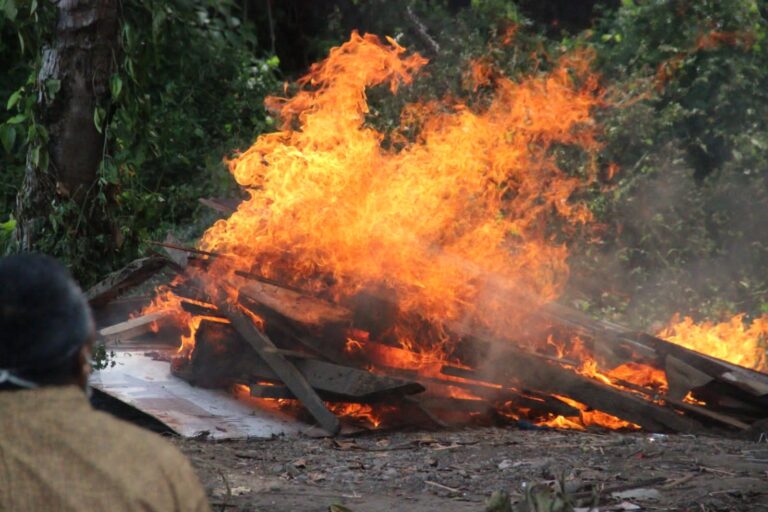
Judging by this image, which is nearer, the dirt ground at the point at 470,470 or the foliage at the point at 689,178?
the dirt ground at the point at 470,470

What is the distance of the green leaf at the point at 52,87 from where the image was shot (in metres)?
8.87

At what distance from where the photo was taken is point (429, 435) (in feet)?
26.5

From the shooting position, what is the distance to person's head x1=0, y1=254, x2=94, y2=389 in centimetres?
214

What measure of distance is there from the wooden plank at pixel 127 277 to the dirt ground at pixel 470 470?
1.73 meters

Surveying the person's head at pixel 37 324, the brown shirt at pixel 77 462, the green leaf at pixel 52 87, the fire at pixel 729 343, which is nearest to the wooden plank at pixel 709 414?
the fire at pixel 729 343

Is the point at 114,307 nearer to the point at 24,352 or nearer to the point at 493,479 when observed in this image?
the point at 493,479

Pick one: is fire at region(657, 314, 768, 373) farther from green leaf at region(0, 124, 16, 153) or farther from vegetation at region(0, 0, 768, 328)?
green leaf at region(0, 124, 16, 153)

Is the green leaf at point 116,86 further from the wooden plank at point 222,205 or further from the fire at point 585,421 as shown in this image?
the fire at point 585,421

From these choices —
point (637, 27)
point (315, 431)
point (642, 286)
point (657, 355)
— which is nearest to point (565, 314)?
point (657, 355)

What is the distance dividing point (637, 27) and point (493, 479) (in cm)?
963

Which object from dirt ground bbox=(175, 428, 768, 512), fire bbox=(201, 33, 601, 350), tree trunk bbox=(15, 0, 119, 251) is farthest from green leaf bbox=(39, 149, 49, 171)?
dirt ground bbox=(175, 428, 768, 512)

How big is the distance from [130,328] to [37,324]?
7.43 m

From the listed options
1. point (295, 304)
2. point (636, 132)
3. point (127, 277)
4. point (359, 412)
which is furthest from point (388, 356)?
point (636, 132)

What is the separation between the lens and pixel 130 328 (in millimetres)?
9375
